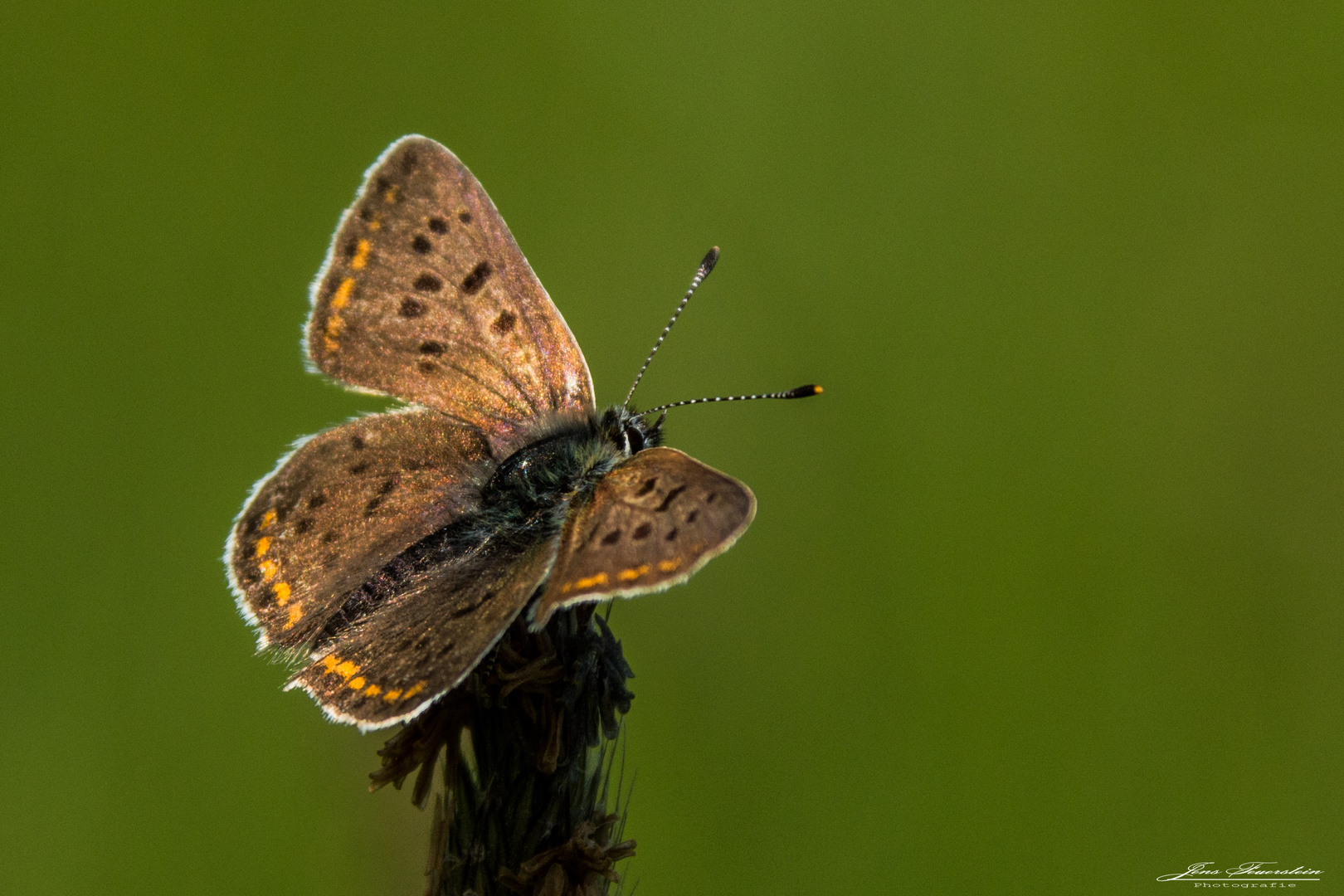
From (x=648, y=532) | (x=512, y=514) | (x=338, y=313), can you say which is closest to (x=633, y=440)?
(x=512, y=514)

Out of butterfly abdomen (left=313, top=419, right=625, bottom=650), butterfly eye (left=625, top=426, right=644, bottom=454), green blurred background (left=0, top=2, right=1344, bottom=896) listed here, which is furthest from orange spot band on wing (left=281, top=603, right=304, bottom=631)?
green blurred background (left=0, top=2, right=1344, bottom=896)

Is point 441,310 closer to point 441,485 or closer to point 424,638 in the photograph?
point 441,485

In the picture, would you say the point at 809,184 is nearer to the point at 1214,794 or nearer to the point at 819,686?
the point at 819,686

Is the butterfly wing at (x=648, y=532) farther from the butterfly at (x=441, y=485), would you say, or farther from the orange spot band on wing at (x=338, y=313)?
the orange spot band on wing at (x=338, y=313)

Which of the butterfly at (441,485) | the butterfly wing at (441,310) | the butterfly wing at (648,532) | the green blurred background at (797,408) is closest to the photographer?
the butterfly wing at (648,532)

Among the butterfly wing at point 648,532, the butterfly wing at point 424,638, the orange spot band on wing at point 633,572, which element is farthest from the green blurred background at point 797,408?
the orange spot band on wing at point 633,572

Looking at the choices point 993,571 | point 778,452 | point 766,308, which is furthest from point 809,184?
point 993,571
